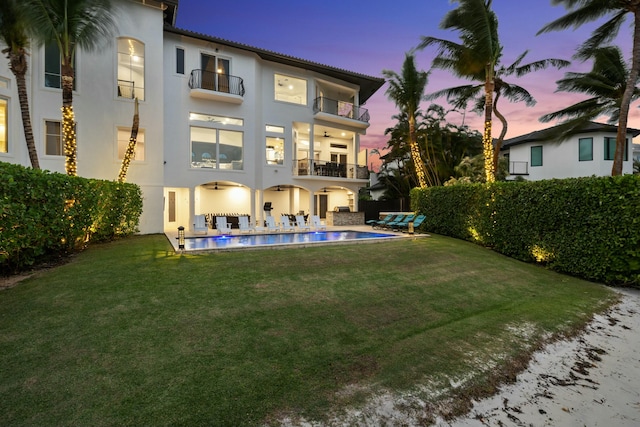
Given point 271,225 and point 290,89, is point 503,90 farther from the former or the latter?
point 271,225

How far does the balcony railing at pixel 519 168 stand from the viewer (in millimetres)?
27938

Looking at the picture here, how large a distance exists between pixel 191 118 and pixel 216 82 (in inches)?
101

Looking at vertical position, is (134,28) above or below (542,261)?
above

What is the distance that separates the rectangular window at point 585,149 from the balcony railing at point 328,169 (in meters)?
17.0

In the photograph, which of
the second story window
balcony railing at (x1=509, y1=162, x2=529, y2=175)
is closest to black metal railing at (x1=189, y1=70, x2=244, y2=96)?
the second story window

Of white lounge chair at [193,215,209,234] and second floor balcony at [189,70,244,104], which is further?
second floor balcony at [189,70,244,104]

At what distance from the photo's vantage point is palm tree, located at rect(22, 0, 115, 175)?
10.3 m

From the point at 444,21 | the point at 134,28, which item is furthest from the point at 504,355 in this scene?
the point at 134,28

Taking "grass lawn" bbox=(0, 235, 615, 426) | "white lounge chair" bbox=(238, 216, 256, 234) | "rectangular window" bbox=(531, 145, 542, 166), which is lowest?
"grass lawn" bbox=(0, 235, 615, 426)

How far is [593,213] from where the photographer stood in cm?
976

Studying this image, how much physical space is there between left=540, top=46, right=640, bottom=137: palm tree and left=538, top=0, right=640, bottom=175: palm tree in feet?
3.62

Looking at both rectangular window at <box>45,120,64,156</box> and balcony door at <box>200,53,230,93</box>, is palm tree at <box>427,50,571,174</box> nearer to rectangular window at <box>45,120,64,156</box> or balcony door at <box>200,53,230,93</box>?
balcony door at <box>200,53,230,93</box>

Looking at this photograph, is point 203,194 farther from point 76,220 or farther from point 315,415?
point 315,415

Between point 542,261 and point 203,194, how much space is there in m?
18.5
